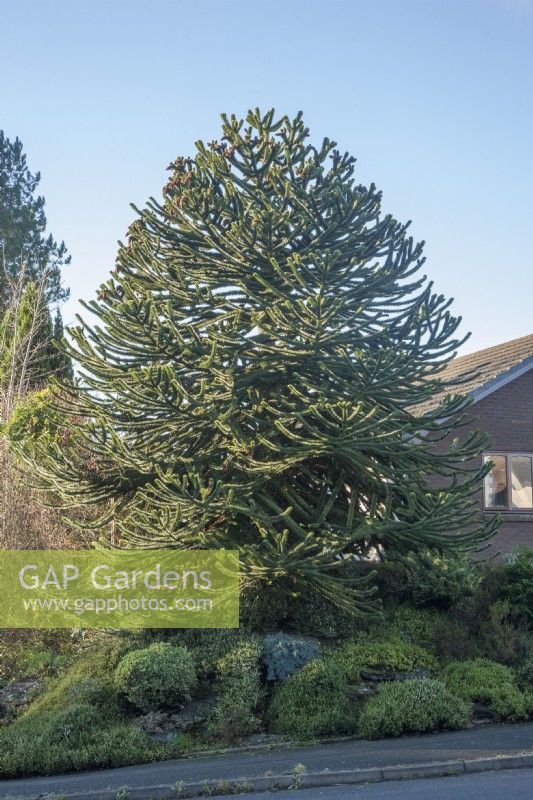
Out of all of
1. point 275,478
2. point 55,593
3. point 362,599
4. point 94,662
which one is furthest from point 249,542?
point 55,593

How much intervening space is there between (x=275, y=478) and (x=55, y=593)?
501cm

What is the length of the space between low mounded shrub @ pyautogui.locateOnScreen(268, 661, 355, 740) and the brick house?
8.22m

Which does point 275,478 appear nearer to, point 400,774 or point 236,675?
point 236,675

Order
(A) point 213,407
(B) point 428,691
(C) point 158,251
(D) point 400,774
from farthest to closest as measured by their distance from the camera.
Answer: (C) point 158,251 → (A) point 213,407 → (B) point 428,691 → (D) point 400,774

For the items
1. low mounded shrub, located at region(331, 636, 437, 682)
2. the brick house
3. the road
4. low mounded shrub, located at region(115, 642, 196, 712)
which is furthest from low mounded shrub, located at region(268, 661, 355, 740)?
the brick house

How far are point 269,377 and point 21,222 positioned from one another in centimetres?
2780

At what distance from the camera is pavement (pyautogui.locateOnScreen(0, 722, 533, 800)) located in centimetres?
920

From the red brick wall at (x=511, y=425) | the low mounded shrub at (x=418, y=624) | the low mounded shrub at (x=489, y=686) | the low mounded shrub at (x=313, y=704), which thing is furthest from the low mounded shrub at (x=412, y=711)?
the red brick wall at (x=511, y=425)

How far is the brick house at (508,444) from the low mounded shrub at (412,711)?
7.98m

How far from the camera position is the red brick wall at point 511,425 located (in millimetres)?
19578

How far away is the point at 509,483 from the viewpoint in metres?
19.8

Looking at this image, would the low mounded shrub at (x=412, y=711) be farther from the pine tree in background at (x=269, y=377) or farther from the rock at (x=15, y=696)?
the rock at (x=15, y=696)

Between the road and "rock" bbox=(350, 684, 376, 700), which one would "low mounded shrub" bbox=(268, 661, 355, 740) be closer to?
"rock" bbox=(350, 684, 376, 700)

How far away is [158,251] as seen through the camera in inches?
555
